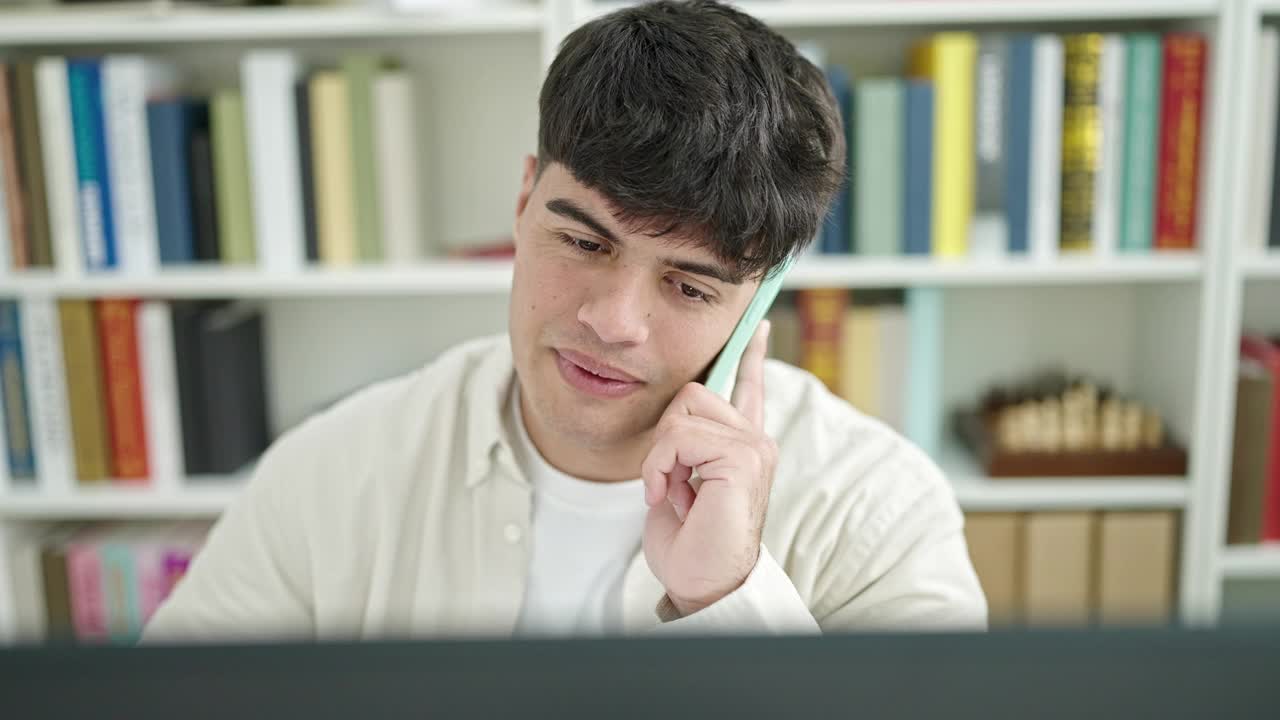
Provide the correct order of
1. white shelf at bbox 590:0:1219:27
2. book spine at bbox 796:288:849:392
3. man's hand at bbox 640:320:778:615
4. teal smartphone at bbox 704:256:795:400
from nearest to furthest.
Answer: man's hand at bbox 640:320:778:615 → teal smartphone at bbox 704:256:795:400 → white shelf at bbox 590:0:1219:27 → book spine at bbox 796:288:849:392

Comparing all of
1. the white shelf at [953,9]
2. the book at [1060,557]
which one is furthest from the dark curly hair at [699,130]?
the book at [1060,557]

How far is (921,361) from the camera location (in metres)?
2.10

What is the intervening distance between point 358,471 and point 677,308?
1.39ft

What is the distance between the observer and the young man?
1.03 m

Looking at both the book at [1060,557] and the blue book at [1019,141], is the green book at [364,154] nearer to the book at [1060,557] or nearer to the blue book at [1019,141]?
the blue book at [1019,141]

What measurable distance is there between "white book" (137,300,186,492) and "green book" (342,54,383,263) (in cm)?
38

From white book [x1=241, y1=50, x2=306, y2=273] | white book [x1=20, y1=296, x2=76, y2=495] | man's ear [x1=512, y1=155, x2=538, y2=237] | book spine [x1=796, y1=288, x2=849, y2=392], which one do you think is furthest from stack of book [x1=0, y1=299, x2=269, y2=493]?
man's ear [x1=512, y1=155, x2=538, y2=237]

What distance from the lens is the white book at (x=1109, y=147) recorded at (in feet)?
6.48

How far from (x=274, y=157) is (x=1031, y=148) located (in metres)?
1.27

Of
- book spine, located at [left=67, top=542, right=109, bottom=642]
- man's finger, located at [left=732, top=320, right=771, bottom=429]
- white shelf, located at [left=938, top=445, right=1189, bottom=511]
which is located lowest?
book spine, located at [left=67, top=542, right=109, bottom=642]

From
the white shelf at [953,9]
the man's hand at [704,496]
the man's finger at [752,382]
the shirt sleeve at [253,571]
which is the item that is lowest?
the shirt sleeve at [253,571]

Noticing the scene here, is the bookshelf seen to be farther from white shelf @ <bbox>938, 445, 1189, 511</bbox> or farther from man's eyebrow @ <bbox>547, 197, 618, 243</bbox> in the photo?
man's eyebrow @ <bbox>547, 197, 618, 243</bbox>

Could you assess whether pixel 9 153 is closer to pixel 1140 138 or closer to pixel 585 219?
pixel 585 219

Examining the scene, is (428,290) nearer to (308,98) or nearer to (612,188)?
(308,98)
